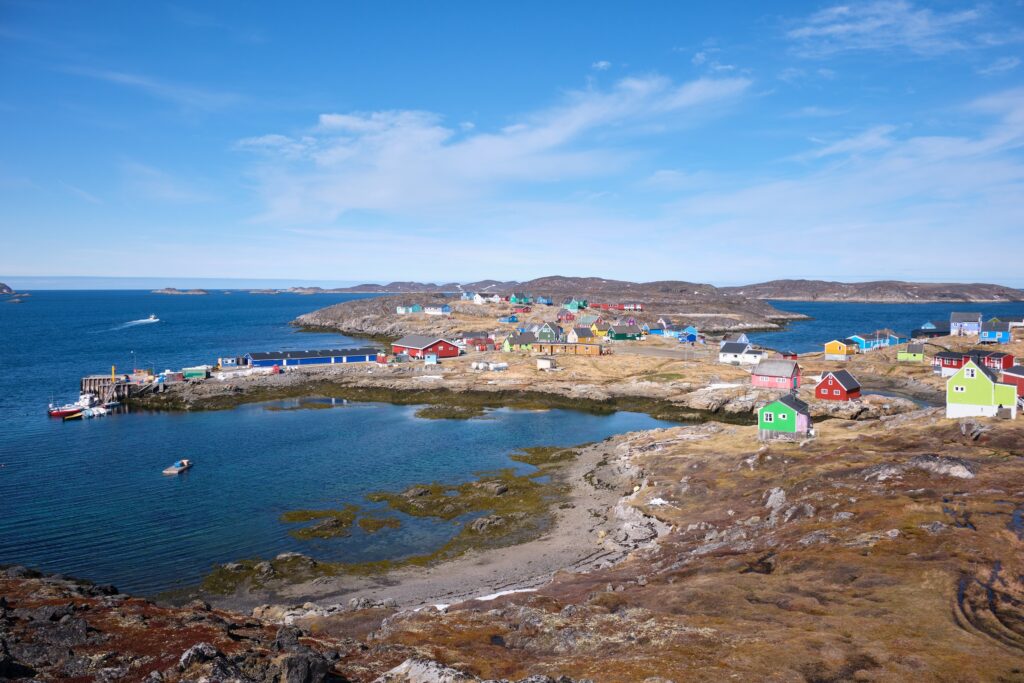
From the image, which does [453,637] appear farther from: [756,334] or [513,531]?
[756,334]

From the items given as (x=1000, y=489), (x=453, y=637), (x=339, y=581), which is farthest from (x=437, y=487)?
(x=1000, y=489)

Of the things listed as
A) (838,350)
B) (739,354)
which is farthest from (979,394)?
(838,350)

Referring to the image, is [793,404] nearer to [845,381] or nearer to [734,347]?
[845,381]

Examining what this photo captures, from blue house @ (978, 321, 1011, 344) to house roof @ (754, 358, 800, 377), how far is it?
6091 centimetres

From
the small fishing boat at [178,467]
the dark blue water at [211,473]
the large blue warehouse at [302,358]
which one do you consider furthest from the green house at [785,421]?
the large blue warehouse at [302,358]

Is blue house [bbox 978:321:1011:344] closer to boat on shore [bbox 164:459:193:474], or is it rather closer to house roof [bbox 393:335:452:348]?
house roof [bbox 393:335:452:348]

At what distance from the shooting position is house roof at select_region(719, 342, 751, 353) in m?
103

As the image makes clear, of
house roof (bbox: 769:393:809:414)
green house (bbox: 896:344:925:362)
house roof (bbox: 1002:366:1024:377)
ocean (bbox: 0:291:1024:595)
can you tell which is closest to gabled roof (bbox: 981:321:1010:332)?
green house (bbox: 896:344:925:362)

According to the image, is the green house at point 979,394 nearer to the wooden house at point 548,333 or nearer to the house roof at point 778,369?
the house roof at point 778,369

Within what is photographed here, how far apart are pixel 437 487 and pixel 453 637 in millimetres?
24994

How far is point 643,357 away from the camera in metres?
106

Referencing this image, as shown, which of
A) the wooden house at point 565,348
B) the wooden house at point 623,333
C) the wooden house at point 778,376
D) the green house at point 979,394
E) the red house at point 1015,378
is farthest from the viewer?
the wooden house at point 623,333

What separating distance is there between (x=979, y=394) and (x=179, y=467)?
69.3m

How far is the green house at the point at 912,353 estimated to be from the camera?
102 metres
